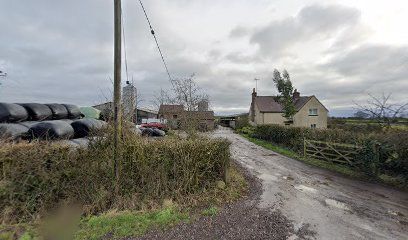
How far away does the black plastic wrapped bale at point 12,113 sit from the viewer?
8430 millimetres

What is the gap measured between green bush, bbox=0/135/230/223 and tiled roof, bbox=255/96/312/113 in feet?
127

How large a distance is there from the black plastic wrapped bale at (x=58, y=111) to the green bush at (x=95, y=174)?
5.43 metres

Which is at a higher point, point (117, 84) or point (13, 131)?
point (117, 84)

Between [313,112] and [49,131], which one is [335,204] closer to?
[49,131]

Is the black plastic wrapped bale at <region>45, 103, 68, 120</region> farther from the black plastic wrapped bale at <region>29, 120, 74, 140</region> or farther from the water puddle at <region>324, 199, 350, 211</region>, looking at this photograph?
the water puddle at <region>324, 199, 350, 211</region>

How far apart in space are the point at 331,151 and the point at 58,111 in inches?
557

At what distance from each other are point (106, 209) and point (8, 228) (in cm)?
192

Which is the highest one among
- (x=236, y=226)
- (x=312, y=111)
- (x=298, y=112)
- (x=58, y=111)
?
(x=312, y=111)

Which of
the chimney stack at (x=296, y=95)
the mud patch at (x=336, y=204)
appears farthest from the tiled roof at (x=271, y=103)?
the mud patch at (x=336, y=204)

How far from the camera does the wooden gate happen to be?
39.6 feet

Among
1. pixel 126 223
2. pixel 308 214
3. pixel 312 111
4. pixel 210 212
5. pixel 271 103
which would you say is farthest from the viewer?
pixel 271 103

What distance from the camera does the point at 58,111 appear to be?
11.2m

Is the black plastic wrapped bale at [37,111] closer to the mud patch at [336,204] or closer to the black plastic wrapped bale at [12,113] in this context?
the black plastic wrapped bale at [12,113]

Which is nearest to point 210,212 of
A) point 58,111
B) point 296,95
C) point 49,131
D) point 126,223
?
point 126,223
